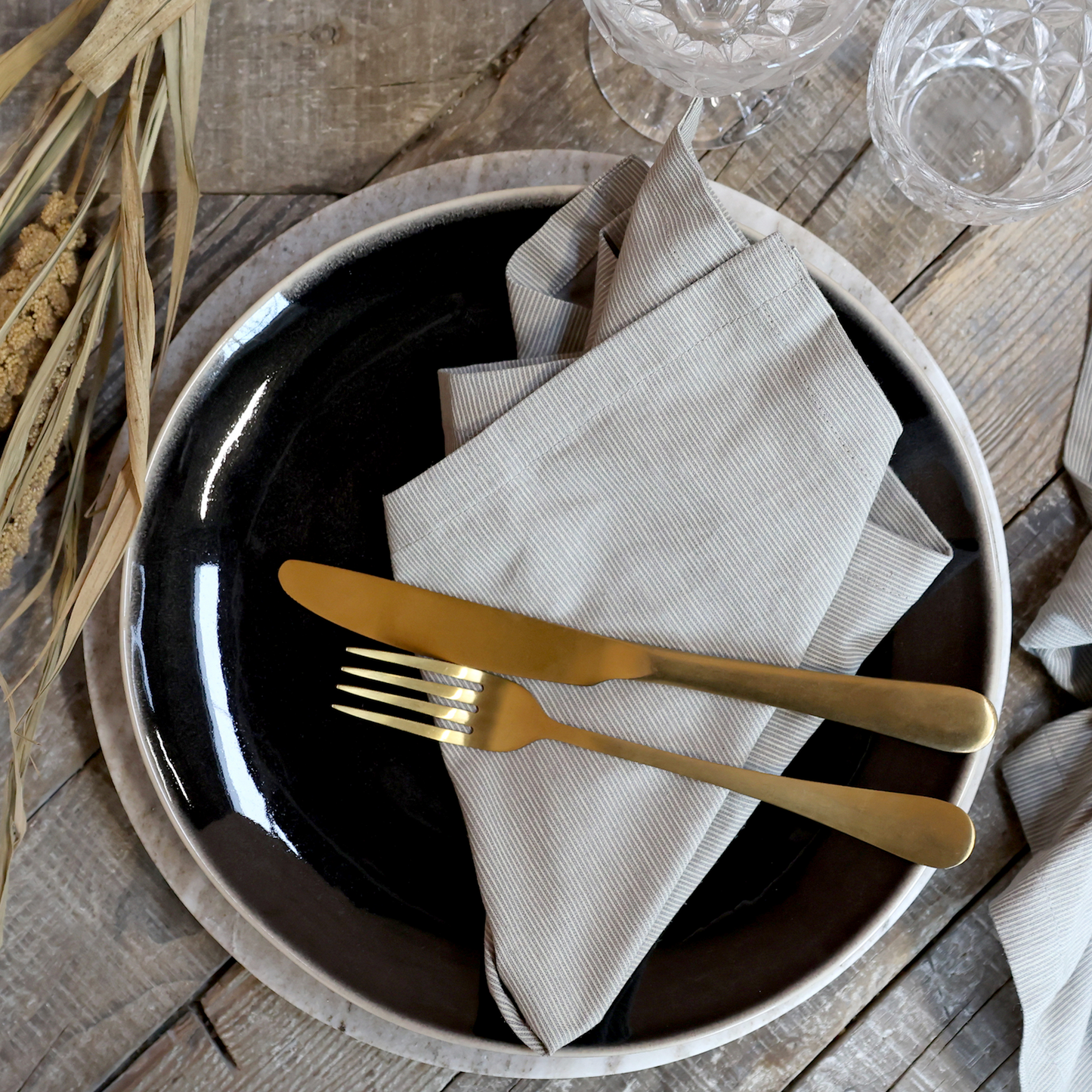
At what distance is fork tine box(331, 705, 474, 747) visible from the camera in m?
0.44

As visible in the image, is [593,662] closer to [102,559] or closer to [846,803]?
[846,803]

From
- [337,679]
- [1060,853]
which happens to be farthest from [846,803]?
[337,679]

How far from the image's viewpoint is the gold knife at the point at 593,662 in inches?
16.2

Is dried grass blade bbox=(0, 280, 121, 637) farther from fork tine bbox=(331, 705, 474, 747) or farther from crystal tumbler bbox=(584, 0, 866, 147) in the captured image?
crystal tumbler bbox=(584, 0, 866, 147)

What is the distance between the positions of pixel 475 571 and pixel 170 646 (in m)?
0.17

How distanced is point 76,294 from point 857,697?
18.3 inches

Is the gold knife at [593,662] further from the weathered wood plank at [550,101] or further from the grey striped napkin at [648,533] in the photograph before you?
the weathered wood plank at [550,101]

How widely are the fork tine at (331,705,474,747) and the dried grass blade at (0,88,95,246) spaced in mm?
310

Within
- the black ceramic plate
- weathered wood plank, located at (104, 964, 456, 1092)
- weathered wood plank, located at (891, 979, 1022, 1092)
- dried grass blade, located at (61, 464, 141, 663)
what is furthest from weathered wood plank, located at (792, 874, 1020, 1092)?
dried grass blade, located at (61, 464, 141, 663)

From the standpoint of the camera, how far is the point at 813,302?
1.36 ft

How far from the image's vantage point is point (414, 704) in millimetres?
448

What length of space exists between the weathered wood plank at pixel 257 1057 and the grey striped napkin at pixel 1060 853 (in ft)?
1.12

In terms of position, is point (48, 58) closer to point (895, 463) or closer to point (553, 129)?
point (553, 129)

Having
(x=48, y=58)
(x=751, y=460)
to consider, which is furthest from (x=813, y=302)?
(x=48, y=58)
